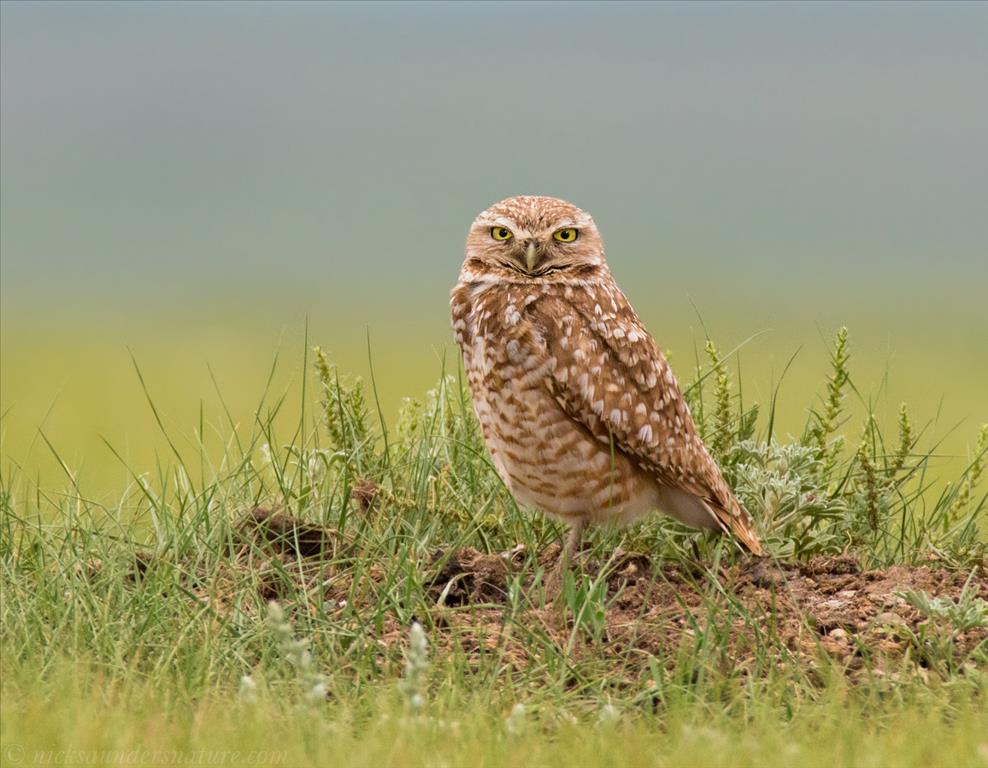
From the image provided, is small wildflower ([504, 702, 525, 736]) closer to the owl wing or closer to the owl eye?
the owl wing

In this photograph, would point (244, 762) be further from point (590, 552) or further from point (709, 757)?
point (590, 552)

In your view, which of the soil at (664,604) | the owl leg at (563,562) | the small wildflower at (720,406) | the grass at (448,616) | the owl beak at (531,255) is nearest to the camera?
the grass at (448,616)

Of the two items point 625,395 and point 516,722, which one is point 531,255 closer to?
point 625,395

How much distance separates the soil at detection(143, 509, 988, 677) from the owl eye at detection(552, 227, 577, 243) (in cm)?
144

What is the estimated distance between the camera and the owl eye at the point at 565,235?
21.6ft

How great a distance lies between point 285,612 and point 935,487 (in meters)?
3.87

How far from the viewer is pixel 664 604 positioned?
245 inches

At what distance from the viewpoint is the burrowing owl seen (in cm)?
636

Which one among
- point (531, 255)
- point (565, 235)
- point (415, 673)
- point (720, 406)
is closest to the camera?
point (415, 673)

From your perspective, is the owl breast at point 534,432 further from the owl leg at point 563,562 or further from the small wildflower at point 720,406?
the small wildflower at point 720,406

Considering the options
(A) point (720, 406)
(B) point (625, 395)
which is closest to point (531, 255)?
(B) point (625, 395)

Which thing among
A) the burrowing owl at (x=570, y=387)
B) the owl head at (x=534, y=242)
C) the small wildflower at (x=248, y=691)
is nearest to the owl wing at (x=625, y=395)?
the burrowing owl at (x=570, y=387)

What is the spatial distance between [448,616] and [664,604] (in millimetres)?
952

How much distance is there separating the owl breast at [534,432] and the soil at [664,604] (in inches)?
12.3
